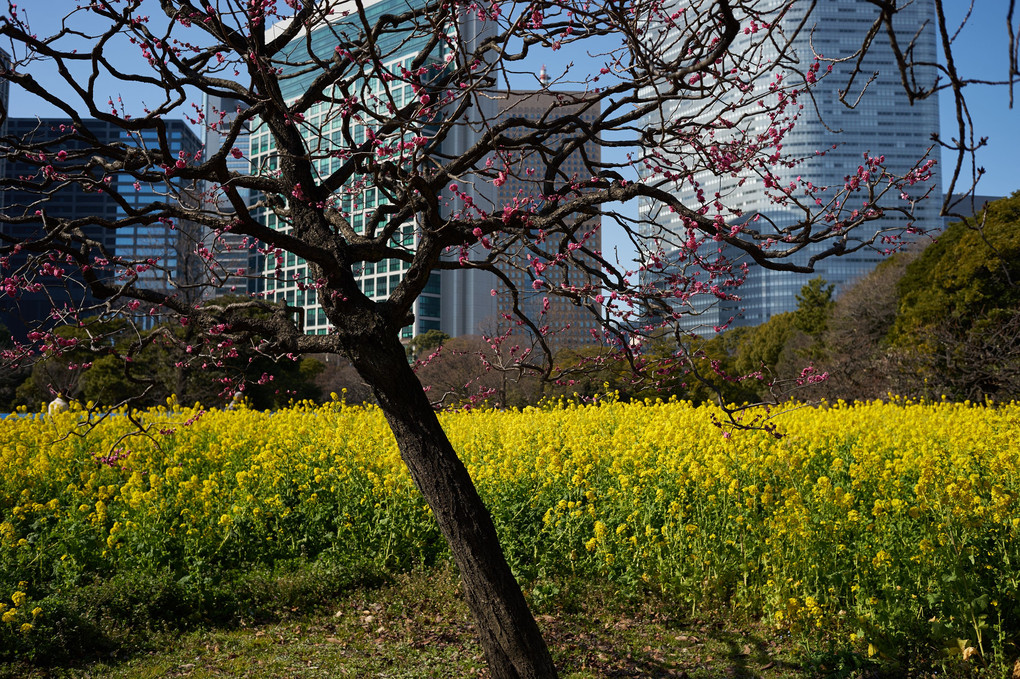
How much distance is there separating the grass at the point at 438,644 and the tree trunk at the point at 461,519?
911mm

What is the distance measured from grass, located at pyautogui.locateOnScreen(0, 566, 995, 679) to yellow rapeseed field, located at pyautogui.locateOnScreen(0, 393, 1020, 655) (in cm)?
21

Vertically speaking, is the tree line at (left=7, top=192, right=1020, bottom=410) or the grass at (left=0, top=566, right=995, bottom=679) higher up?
the tree line at (left=7, top=192, right=1020, bottom=410)

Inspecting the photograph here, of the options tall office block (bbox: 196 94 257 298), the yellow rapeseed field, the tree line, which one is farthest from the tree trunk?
the yellow rapeseed field

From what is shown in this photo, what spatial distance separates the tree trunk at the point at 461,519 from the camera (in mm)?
3494

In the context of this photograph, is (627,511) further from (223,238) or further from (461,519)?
(223,238)

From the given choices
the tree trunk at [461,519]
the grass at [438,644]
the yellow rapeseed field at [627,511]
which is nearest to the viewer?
the tree trunk at [461,519]

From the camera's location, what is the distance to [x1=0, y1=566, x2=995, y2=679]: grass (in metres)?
4.37

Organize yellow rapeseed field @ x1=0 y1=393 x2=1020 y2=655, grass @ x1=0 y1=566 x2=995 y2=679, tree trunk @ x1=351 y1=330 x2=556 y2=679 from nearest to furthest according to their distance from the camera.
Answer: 1. tree trunk @ x1=351 y1=330 x2=556 y2=679
2. grass @ x1=0 y1=566 x2=995 y2=679
3. yellow rapeseed field @ x1=0 y1=393 x2=1020 y2=655

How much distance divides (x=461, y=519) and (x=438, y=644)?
1800 millimetres

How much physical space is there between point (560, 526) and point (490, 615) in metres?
2.25

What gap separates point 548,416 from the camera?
29.3 feet

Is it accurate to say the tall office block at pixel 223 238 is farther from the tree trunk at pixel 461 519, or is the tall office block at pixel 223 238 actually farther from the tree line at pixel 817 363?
the tree trunk at pixel 461 519

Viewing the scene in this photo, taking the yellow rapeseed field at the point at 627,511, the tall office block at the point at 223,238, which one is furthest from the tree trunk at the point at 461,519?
the yellow rapeseed field at the point at 627,511

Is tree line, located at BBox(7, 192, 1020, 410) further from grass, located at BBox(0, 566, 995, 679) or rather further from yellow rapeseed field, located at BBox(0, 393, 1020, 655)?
grass, located at BBox(0, 566, 995, 679)
